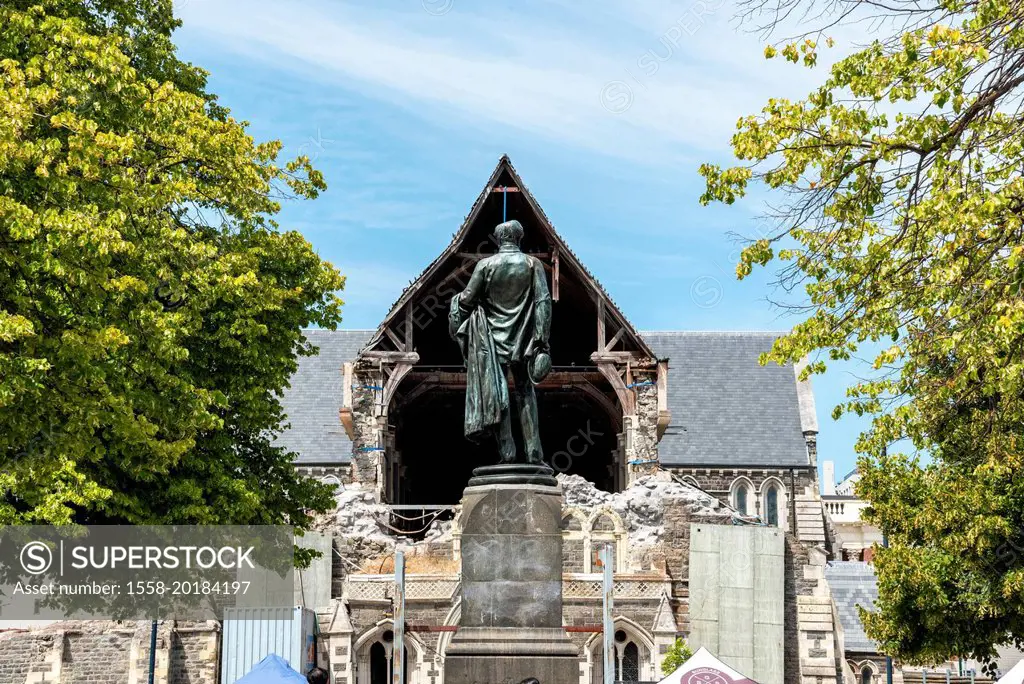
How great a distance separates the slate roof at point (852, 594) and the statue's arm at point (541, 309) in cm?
2971

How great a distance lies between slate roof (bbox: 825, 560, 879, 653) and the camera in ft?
129

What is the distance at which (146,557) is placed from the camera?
21.0m

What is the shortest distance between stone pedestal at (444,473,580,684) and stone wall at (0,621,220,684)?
21691mm

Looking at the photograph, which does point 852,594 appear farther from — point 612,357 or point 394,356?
point 394,356

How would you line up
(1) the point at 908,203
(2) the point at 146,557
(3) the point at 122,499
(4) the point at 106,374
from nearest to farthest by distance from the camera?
(1) the point at 908,203
(4) the point at 106,374
(3) the point at 122,499
(2) the point at 146,557

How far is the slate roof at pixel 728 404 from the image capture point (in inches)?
1800

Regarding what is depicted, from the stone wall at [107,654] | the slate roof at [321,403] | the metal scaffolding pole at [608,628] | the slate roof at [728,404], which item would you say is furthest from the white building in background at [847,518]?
the metal scaffolding pole at [608,628]

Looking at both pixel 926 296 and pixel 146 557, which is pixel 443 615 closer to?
pixel 146 557

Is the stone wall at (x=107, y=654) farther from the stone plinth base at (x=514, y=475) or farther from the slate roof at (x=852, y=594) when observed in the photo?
the stone plinth base at (x=514, y=475)

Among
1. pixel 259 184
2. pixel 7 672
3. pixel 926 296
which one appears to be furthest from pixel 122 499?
pixel 7 672

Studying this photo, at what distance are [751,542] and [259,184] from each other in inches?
692

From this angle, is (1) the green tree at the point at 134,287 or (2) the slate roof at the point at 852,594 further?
(2) the slate roof at the point at 852,594

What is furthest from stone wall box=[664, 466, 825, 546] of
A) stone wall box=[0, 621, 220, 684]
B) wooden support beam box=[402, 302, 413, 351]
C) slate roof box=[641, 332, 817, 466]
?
stone wall box=[0, 621, 220, 684]

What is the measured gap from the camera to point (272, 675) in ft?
60.4
